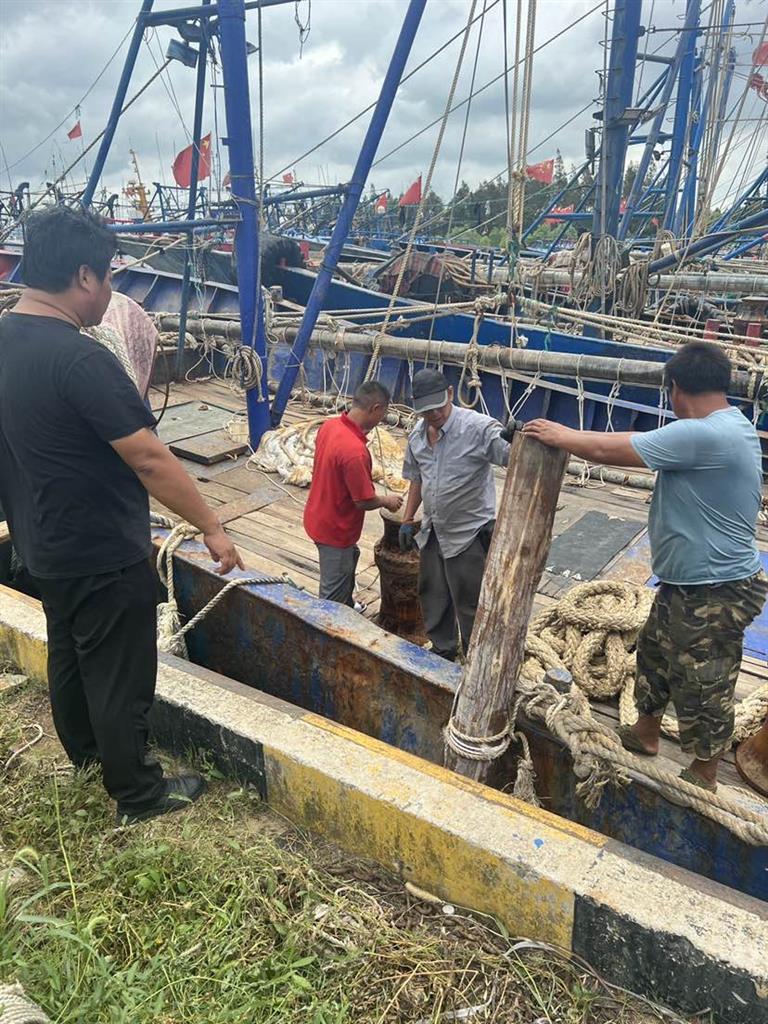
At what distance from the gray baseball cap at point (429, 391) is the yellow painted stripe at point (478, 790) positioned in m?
1.61

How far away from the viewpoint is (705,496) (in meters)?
2.36

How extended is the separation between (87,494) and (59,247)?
673 millimetres

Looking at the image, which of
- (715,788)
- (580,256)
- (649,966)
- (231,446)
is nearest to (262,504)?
(231,446)

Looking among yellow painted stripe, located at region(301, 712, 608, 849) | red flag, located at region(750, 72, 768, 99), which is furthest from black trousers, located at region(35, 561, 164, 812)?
red flag, located at region(750, 72, 768, 99)

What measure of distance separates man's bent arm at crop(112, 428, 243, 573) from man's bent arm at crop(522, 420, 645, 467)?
3.41ft

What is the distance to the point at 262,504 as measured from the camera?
5.61 m

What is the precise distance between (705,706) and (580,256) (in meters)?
7.20

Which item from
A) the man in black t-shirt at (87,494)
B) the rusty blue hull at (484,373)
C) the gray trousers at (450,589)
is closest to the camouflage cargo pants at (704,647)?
the gray trousers at (450,589)

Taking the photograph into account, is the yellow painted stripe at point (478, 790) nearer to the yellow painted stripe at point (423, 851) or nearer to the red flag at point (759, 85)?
the yellow painted stripe at point (423, 851)

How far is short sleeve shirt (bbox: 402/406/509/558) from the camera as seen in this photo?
3301 millimetres

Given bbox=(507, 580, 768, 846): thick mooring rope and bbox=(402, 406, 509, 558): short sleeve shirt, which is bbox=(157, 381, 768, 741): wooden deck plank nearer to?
bbox=(507, 580, 768, 846): thick mooring rope

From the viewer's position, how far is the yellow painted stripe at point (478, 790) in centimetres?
190

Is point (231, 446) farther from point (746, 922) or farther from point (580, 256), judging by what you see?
point (746, 922)

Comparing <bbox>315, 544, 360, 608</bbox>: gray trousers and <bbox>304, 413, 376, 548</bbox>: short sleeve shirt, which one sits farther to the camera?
<bbox>315, 544, 360, 608</bbox>: gray trousers
